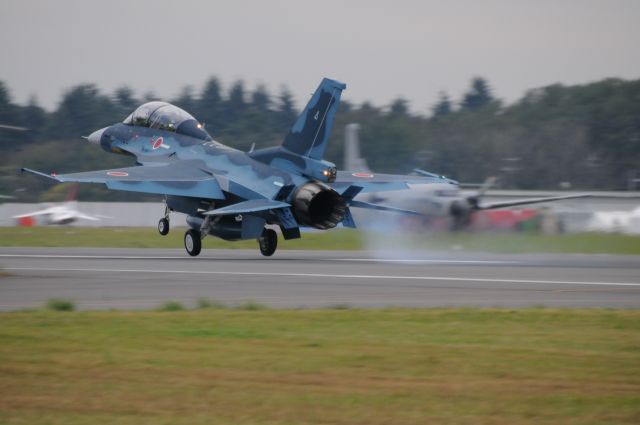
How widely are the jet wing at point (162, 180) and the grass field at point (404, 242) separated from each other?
7.13 metres

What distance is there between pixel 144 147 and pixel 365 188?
6.78 meters

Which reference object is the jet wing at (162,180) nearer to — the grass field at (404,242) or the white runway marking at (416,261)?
the white runway marking at (416,261)

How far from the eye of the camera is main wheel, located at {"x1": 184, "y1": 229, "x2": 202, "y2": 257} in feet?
92.3

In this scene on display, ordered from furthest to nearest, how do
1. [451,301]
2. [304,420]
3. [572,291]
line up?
[572,291], [451,301], [304,420]

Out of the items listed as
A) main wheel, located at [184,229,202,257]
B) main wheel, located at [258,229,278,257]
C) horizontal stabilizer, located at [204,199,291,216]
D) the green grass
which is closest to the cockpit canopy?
main wheel, located at [184,229,202,257]

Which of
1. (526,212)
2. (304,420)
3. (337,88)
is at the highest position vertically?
(337,88)

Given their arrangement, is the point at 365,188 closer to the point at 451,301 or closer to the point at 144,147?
the point at 144,147

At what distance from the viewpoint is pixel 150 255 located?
2925cm

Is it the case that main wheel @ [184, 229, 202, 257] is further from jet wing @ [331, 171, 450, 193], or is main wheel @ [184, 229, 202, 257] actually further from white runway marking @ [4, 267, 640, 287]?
white runway marking @ [4, 267, 640, 287]

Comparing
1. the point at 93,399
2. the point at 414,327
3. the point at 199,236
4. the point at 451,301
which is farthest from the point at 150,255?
the point at 93,399

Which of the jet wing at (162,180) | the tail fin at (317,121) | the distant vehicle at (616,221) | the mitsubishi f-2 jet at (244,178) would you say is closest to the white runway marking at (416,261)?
the mitsubishi f-2 jet at (244,178)

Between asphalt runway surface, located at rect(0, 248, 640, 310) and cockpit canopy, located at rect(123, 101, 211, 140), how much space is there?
12.3 ft

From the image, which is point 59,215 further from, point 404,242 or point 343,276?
point 343,276

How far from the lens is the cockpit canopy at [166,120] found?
1138 inches
